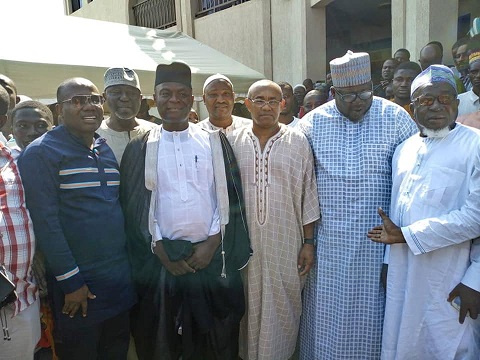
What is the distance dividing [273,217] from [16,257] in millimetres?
1397

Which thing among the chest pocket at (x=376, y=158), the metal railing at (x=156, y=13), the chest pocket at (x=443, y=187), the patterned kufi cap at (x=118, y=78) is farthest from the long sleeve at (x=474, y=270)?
Result: the metal railing at (x=156, y=13)

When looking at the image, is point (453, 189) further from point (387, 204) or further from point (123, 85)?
point (123, 85)

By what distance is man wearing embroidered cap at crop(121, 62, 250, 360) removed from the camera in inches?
93.3

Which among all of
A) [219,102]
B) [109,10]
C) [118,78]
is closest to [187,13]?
[109,10]

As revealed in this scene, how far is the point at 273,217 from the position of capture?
2.55 m

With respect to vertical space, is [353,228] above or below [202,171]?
below

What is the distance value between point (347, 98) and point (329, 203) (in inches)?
25.7

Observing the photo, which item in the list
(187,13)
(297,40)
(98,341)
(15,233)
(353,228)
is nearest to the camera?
(15,233)

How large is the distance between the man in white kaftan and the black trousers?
2.53 feet

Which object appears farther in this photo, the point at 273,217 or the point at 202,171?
the point at 273,217

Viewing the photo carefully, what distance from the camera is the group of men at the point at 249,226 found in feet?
6.64

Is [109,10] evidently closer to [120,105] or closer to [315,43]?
[315,43]

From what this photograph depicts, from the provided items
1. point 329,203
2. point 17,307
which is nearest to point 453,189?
point 329,203

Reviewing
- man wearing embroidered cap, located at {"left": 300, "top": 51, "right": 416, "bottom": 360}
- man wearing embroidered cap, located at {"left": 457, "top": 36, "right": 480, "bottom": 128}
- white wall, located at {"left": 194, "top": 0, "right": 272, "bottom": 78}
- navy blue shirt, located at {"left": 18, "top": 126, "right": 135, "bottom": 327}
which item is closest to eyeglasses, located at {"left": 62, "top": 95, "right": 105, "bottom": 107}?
navy blue shirt, located at {"left": 18, "top": 126, "right": 135, "bottom": 327}
